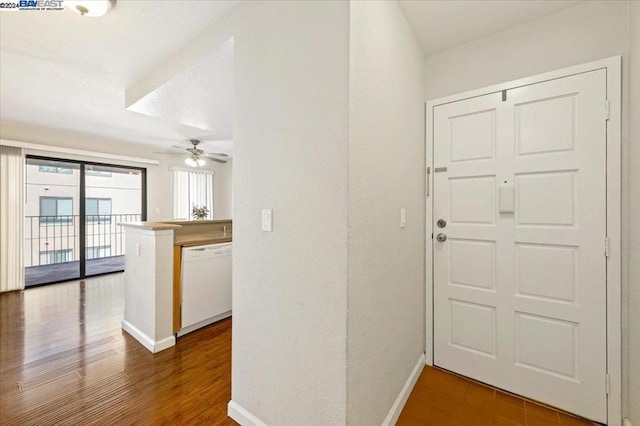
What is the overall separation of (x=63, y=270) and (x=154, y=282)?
4.29 m

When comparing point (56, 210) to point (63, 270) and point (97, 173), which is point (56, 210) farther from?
point (63, 270)

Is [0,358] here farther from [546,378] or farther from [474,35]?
[474,35]

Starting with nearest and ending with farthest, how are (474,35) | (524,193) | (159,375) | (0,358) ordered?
1. (524,193)
2. (474,35)
3. (159,375)
4. (0,358)

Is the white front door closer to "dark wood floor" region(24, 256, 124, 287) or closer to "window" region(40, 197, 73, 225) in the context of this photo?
"dark wood floor" region(24, 256, 124, 287)

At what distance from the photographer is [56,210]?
4.65m

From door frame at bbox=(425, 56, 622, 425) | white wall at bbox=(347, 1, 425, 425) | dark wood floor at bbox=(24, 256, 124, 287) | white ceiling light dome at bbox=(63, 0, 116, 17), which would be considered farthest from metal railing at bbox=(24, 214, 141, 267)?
door frame at bbox=(425, 56, 622, 425)

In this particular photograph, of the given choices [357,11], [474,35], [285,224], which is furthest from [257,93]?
[474,35]

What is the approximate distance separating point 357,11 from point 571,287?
6.44 feet

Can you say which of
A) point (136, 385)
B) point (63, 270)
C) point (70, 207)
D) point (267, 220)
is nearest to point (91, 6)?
point (267, 220)

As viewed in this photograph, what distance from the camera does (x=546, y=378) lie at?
1.65m

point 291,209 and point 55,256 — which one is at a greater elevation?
point 291,209

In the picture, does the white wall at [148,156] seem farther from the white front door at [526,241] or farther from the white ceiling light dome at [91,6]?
the white front door at [526,241]

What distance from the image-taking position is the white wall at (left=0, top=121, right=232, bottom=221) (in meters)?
4.08

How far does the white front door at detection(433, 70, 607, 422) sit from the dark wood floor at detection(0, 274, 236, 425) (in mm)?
1797
